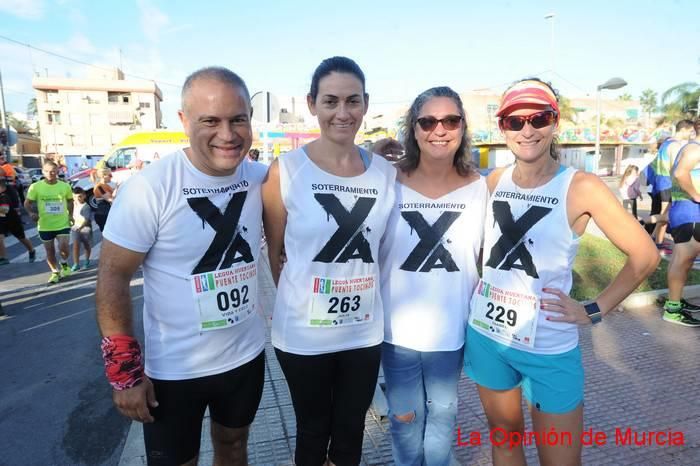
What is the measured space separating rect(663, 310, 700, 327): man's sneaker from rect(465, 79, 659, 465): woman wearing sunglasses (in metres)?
3.42

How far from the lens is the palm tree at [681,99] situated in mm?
29312

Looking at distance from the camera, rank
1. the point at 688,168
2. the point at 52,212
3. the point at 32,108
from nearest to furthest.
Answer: the point at 688,168 → the point at 52,212 → the point at 32,108

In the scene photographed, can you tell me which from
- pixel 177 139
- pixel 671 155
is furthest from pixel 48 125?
pixel 671 155

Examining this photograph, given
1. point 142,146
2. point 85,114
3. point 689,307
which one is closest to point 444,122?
point 689,307

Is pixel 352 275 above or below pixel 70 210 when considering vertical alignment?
above

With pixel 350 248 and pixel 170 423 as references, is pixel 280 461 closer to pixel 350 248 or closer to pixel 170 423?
pixel 170 423

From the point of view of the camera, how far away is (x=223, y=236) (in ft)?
6.23

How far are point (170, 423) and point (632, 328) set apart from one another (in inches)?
181

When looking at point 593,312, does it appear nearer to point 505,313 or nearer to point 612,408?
point 505,313

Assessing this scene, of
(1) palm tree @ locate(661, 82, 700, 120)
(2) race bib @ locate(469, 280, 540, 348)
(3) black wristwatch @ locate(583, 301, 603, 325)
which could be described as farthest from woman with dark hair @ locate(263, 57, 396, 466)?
(1) palm tree @ locate(661, 82, 700, 120)

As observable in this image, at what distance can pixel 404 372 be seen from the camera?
→ 7.28 ft

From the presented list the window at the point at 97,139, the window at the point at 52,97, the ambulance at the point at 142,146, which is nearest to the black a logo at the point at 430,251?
the ambulance at the point at 142,146

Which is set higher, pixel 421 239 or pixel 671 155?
pixel 671 155

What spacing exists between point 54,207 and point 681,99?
123ft
